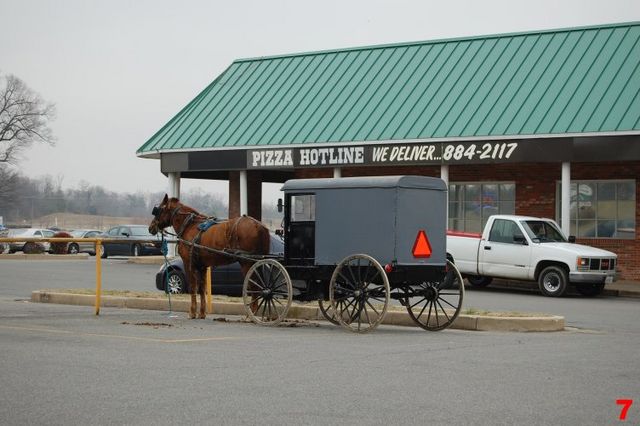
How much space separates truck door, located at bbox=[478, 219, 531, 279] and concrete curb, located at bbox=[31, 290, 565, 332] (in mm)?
9533

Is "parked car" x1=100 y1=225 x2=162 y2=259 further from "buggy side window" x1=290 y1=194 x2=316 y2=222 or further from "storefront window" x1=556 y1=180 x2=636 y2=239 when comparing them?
"buggy side window" x1=290 y1=194 x2=316 y2=222

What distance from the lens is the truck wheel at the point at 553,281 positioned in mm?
24406

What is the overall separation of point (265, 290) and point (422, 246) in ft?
8.24

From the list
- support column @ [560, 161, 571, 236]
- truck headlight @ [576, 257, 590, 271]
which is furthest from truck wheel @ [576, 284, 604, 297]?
support column @ [560, 161, 571, 236]

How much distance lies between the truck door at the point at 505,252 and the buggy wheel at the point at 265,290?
424 inches

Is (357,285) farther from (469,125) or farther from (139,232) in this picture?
(139,232)

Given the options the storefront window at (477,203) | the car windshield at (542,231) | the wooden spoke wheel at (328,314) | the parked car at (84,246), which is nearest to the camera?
the wooden spoke wheel at (328,314)

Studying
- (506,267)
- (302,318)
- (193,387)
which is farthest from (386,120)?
(193,387)

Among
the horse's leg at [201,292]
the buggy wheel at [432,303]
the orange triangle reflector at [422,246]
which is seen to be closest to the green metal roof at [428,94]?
the buggy wheel at [432,303]

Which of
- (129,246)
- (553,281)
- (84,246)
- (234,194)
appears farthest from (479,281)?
(84,246)

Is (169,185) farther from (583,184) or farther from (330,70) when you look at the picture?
(583,184)

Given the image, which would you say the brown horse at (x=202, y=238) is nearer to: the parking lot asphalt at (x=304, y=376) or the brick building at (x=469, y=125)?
the parking lot asphalt at (x=304, y=376)

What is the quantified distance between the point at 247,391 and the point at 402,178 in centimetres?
681

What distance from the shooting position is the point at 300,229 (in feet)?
51.6
